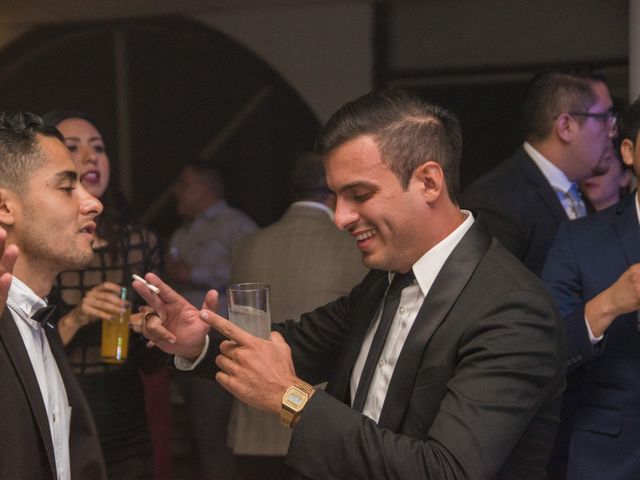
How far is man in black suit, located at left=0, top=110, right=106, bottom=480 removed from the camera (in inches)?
83.7

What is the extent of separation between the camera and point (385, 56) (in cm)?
676

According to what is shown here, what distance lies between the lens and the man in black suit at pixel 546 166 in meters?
3.21

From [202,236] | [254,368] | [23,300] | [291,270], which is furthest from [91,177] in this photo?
Answer: [202,236]

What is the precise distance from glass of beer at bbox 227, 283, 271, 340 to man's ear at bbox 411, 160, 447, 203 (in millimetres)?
397

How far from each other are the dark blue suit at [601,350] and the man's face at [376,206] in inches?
27.9

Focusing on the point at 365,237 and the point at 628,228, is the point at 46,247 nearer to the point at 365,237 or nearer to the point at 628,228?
the point at 365,237

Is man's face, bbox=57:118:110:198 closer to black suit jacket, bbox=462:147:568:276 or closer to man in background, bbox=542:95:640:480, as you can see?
black suit jacket, bbox=462:147:568:276

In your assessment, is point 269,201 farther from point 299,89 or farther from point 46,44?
point 46,44

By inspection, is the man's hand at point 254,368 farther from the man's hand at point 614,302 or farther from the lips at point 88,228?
the man's hand at point 614,302

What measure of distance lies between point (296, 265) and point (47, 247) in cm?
177

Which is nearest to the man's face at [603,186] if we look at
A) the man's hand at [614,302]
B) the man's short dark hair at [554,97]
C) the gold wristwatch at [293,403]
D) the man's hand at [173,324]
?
the man's short dark hair at [554,97]

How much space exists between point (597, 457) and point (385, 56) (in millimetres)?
4759

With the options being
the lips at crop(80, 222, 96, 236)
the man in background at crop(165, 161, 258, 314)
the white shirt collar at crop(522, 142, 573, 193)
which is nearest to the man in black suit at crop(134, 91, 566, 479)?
the lips at crop(80, 222, 96, 236)

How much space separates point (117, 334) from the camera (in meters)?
2.71
